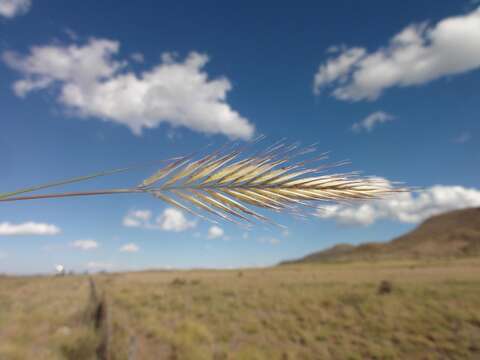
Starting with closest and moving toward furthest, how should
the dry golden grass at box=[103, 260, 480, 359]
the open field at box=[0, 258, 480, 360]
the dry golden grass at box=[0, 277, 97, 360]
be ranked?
the dry golden grass at box=[0, 277, 97, 360]
the open field at box=[0, 258, 480, 360]
the dry golden grass at box=[103, 260, 480, 359]

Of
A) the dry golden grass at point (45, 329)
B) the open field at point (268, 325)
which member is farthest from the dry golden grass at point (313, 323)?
the dry golden grass at point (45, 329)

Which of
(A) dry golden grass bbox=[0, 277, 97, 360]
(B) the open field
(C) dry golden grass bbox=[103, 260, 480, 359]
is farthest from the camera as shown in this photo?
(C) dry golden grass bbox=[103, 260, 480, 359]

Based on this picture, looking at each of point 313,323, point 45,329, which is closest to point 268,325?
point 313,323

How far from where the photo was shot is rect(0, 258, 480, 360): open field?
42.3ft

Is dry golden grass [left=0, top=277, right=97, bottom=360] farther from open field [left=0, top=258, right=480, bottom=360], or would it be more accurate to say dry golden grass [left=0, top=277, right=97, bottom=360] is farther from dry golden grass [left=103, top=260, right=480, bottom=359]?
dry golden grass [left=103, top=260, right=480, bottom=359]

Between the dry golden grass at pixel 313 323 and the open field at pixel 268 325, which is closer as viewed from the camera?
the open field at pixel 268 325

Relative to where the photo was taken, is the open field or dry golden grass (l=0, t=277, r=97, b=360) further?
the open field

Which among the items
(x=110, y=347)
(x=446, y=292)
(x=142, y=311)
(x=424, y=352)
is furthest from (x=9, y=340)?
(x=446, y=292)

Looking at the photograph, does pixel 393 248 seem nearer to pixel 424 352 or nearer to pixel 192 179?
pixel 424 352

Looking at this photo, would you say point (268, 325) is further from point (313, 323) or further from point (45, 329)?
point (45, 329)

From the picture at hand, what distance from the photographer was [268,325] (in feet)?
53.3

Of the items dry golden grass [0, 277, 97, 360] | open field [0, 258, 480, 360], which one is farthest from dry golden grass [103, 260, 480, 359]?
dry golden grass [0, 277, 97, 360]

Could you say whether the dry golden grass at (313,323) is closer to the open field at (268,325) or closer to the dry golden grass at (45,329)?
the open field at (268,325)

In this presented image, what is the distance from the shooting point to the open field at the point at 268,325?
12.9m
